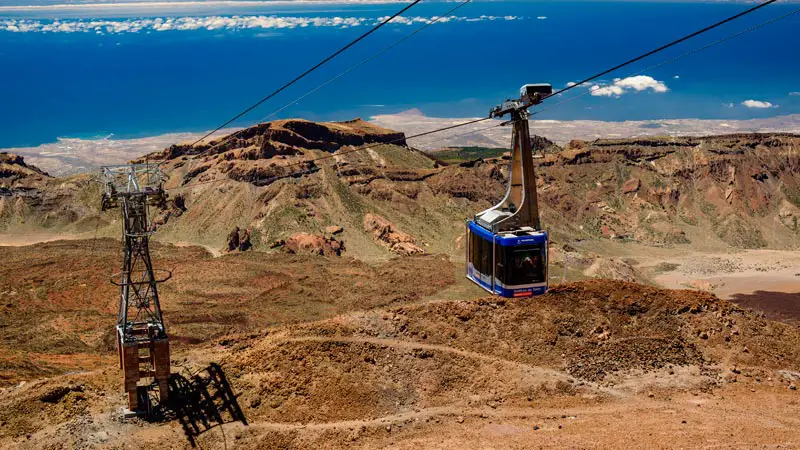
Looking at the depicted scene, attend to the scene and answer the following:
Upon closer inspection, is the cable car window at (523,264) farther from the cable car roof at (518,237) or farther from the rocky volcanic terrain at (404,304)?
the rocky volcanic terrain at (404,304)

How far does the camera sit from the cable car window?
29.6 metres

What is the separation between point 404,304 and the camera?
2363 inches

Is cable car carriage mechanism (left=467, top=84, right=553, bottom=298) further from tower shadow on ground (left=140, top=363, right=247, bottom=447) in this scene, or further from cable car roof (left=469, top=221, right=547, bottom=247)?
tower shadow on ground (left=140, top=363, right=247, bottom=447)

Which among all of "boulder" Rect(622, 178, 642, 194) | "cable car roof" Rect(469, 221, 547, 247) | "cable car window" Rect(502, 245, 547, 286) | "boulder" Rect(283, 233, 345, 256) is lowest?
"boulder" Rect(283, 233, 345, 256)

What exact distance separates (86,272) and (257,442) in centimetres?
4863

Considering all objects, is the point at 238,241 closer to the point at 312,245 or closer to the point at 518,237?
the point at 312,245

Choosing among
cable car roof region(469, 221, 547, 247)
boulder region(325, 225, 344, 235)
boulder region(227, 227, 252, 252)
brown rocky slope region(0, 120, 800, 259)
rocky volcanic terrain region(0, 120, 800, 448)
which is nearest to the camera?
cable car roof region(469, 221, 547, 247)

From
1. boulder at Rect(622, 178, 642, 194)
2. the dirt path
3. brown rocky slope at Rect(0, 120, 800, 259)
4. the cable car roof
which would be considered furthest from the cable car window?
boulder at Rect(622, 178, 642, 194)

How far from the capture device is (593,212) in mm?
115875

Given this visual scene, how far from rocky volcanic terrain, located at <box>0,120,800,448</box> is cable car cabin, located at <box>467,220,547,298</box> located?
7850mm

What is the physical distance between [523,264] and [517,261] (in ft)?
0.97

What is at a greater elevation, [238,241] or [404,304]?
[238,241]

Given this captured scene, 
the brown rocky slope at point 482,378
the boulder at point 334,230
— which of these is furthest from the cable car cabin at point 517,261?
the boulder at point 334,230

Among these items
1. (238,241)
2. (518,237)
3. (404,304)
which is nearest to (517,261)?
(518,237)
